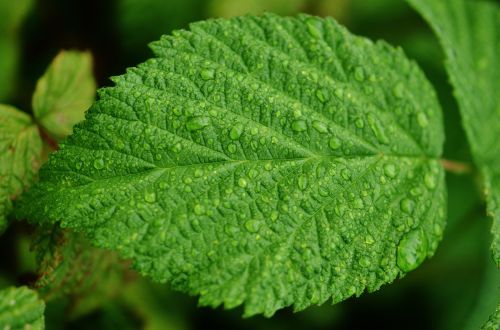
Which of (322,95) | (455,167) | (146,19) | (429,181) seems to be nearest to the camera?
(322,95)

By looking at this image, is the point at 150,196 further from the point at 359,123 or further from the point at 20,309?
the point at 359,123

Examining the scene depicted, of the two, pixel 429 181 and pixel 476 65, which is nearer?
pixel 429 181

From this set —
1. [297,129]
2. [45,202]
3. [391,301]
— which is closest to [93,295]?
[45,202]

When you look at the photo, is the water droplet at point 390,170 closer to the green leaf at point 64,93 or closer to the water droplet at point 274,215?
the water droplet at point 274,215

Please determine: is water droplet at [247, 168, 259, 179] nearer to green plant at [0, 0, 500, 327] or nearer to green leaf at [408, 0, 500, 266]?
green plant at [0, 0, 500, 327]

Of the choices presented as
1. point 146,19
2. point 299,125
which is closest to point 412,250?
point 299,125

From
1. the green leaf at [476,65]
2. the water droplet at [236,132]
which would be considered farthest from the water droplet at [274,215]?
the green leaf at [476,65]

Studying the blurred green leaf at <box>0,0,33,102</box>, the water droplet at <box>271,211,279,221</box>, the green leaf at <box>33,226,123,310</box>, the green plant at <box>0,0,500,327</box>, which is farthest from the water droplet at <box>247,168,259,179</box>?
the blurred green leaf at <box>0,0,33,102</box>

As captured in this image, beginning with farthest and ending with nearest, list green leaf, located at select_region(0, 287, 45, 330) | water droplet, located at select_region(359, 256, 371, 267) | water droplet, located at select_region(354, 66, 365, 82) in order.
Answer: water droplet, located at select_region(354, 66, 365, 82)
water droplet, located at select_region(359, 256, 371, 267)
green leaf, located at select_region(0, 287, 45, 330)
